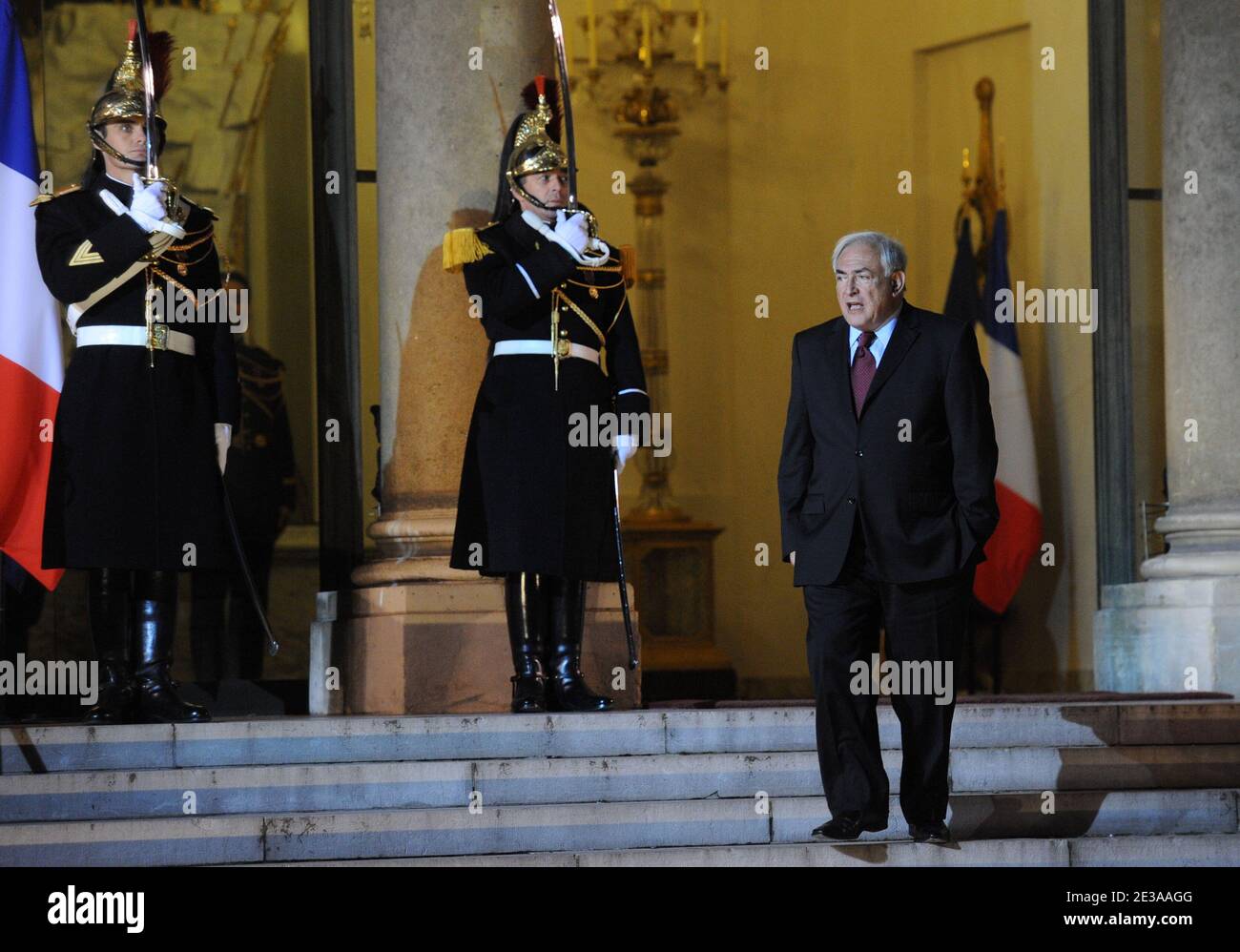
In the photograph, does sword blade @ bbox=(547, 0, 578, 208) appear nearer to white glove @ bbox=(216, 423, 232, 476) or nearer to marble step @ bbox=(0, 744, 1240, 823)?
white glove @ bbox=(216, 423, 232, 476)

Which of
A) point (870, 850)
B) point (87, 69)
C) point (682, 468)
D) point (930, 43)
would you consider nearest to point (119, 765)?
point (870, 850)

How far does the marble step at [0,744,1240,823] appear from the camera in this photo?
686cm

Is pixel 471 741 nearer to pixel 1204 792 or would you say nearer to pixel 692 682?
pixel 1204 792

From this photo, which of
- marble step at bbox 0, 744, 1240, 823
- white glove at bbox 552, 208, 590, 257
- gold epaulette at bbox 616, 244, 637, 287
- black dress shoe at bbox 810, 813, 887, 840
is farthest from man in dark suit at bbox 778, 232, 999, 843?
gold epaulette at bbox 616, 244, 637, 287

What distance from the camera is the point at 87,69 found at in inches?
424

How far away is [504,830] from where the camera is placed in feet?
21.8

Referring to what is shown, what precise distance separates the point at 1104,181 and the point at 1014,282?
4.72ft

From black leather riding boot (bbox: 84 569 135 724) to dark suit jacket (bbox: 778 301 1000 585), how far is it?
8.62 feet

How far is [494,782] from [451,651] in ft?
5.98

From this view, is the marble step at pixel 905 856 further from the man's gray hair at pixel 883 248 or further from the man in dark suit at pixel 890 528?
the man's gray hair at pixel 883 248

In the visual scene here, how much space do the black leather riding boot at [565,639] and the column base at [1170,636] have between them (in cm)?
307

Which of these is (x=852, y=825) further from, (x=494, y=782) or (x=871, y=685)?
(x=494, y=782)

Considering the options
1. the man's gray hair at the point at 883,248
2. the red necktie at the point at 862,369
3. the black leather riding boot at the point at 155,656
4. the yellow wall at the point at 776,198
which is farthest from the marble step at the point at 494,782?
the yellow wall at the point at 776,198

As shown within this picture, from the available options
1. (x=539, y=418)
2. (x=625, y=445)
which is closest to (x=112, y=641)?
(x=539, y=418)
